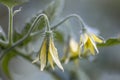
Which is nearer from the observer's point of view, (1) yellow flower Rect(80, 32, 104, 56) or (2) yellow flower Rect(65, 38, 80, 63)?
(1) yellow flower Rect(80, 32, 104, 56)

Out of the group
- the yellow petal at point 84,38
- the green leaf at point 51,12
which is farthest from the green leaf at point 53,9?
the yellow petal at point 84,38

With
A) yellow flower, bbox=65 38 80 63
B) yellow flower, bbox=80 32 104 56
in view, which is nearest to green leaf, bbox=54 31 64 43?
yellow flower, bbox=65 38 80 63

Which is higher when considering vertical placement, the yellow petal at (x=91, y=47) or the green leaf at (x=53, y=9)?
the green leaf at (x=53, y=9)

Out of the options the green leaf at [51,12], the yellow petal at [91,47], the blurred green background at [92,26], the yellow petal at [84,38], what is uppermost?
the green leaf at [51,12]

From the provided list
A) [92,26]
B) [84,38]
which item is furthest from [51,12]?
[92,26]

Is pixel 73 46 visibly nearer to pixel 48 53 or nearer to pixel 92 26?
pixel 48 53

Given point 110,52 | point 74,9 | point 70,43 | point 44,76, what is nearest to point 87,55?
point 70,43

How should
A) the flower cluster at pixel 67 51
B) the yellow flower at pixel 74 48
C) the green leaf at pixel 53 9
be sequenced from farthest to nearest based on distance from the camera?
the yellow flower at pixel 74 48
the green leaf at pixel 53 9
the flower cluster at pixel 67 51

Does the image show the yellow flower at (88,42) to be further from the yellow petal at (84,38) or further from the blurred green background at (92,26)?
the blurred green background at (92,26)

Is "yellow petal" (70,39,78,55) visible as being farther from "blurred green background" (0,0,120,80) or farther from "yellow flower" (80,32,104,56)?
"yellow flower" (80,32,104,56)
